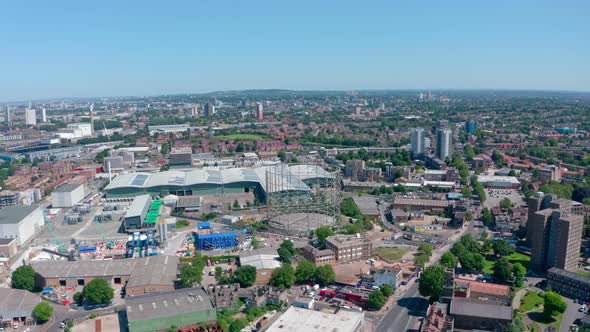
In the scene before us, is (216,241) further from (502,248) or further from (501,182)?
(501,182)

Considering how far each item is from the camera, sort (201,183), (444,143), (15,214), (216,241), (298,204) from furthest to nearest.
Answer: (444,143), (201,183), (298,204), (15,214), (216,241)

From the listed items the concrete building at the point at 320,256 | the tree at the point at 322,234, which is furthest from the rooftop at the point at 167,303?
the tree at the point at 322,234

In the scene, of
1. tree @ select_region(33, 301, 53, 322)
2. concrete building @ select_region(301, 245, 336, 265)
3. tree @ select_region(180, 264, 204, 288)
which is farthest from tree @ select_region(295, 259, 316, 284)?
tree @ select_region(33, 301, 53, 322)

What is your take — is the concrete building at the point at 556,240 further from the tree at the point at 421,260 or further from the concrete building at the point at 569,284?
the tree at the point at 421,260

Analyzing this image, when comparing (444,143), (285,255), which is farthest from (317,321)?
(444,143)

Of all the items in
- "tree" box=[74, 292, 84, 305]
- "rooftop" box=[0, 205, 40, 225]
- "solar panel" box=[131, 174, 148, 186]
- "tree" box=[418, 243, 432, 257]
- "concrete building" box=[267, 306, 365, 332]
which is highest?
"solar panel" box=[131, 174, 148, 186]

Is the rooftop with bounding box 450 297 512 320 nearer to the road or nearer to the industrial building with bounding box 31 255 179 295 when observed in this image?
the road
